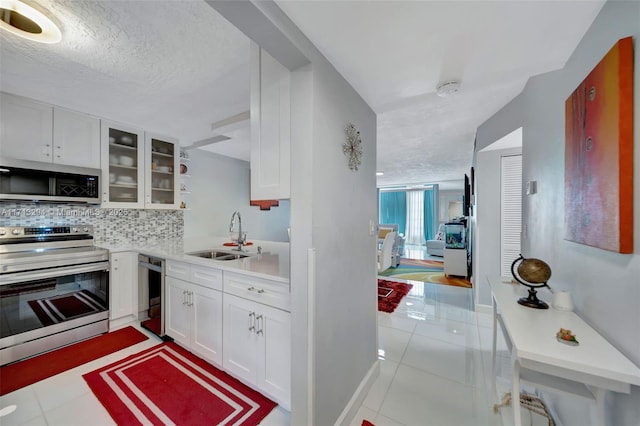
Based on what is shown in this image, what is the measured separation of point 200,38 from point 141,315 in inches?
113

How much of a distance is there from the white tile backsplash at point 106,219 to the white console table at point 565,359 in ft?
12.5

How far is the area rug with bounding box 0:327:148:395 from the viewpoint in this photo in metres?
1.83

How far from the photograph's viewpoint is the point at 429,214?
9.84 m

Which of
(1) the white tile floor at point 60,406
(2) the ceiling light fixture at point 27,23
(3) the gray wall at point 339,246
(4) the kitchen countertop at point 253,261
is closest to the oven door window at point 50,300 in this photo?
(4) the kitchen countertop at point 253,261

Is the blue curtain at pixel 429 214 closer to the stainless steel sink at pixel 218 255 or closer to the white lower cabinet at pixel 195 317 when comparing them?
the stainless steel sink at pixel 218 255

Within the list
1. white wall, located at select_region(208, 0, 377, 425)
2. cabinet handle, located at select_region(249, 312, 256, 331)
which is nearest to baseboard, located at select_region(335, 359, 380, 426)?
white wall, located at select_region(208, 0, 377, 425)

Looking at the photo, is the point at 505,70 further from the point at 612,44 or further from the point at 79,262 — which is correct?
the point at 79,262

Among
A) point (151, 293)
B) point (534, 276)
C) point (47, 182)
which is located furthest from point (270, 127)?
point (47, 182)

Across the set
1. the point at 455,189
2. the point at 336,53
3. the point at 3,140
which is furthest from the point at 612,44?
the point at 455,189

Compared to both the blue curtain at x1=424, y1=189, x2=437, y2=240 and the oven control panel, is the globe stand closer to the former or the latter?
the oven control panel

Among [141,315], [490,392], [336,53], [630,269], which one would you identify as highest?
[336,53]

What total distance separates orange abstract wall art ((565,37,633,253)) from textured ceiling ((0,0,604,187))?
0.36 metres

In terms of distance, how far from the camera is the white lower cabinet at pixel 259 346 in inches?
59.3

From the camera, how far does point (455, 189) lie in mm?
10141
